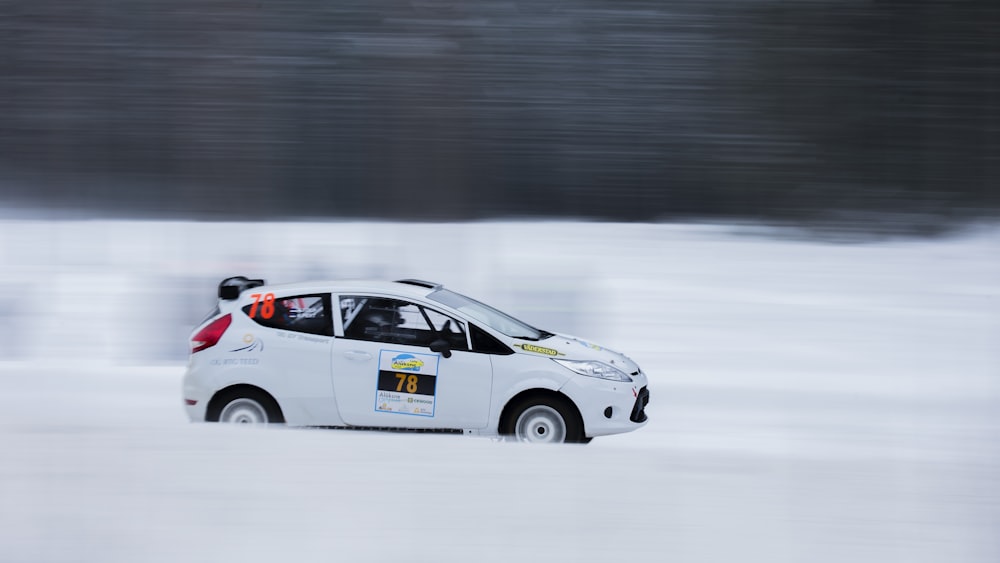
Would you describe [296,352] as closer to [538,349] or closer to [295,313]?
[295,313]

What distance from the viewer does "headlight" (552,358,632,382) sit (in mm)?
4633

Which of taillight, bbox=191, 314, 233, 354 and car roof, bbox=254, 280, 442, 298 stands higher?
car roof, bbox=254, 280, 442, 298

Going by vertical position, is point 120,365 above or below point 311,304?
below

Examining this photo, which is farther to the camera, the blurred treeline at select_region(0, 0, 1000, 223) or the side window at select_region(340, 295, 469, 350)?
the blurred treeline at select_region(0, 0, 1000, 223)

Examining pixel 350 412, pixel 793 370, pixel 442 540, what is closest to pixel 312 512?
pixel 442 540

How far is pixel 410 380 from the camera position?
4520mm

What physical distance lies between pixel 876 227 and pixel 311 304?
4.74m

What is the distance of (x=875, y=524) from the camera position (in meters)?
2.88

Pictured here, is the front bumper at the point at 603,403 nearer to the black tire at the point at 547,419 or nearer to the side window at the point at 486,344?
the black tire at the point at 547,419

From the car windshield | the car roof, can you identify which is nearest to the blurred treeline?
the car windshield

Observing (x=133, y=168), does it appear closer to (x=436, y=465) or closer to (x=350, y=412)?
(x=350, y=412)

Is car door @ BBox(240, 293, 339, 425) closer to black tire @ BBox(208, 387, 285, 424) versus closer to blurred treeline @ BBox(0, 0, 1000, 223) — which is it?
black tire @ BBox(208, 387, 285, 424)

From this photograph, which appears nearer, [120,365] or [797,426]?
[797,426]

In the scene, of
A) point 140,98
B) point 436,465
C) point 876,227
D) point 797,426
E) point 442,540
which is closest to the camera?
point 442,540
